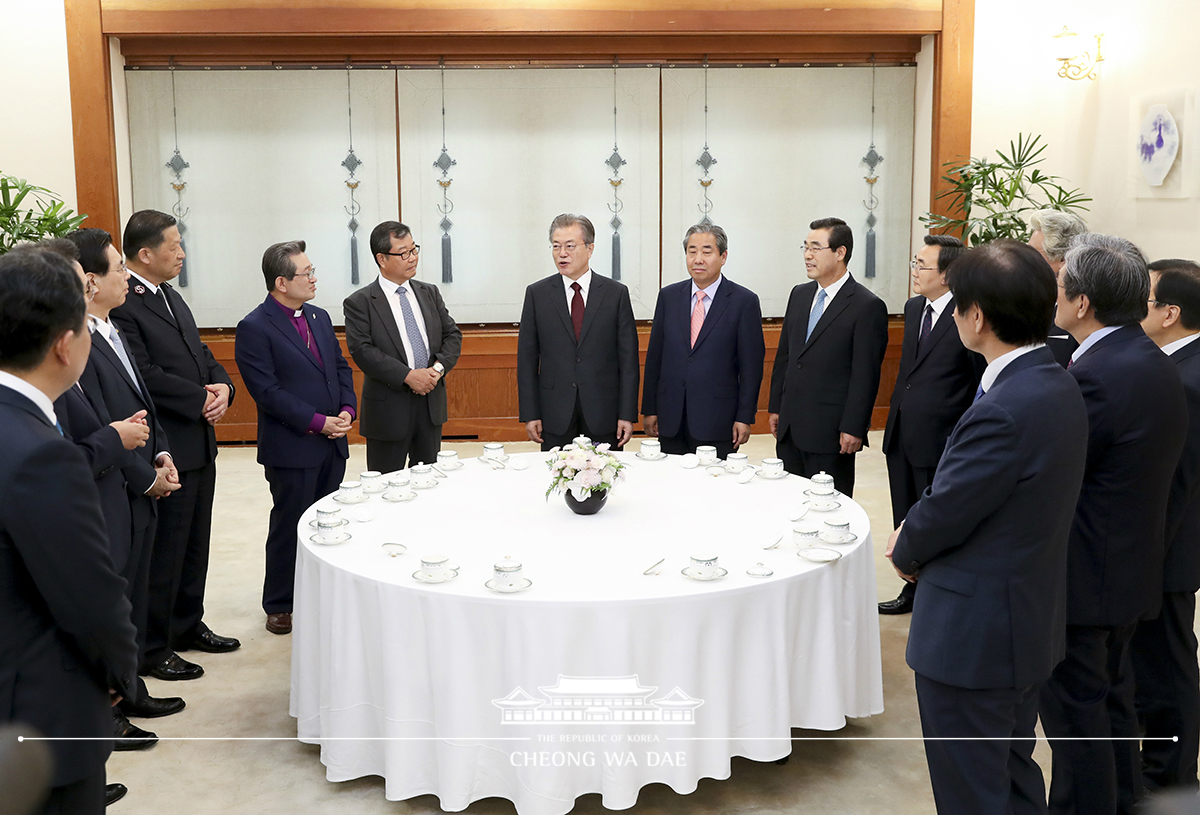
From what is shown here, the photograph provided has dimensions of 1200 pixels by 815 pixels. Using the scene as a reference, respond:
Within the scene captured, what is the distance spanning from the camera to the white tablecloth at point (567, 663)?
255 centimetres

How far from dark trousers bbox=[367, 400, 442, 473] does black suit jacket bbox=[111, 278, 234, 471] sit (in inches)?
35.1

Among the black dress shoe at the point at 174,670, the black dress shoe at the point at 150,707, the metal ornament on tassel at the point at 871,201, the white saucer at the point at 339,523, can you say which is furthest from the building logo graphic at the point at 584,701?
the metal ornament on tassel at the point at 871,201

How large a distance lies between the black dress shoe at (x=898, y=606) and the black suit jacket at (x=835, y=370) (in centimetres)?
72

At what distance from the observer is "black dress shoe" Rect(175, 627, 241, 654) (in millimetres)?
4074

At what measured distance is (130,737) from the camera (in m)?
3.24

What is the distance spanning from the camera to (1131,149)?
22.4 feet

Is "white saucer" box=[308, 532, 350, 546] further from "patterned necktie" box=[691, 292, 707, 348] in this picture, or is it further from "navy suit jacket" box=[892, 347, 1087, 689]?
"patterned necktie" box=[691, 292, 707, 348]

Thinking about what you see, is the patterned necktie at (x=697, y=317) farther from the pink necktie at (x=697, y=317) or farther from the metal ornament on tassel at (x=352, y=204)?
the metal ornament on tassel at (x=352, y=204)

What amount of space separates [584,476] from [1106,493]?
58.5 inches

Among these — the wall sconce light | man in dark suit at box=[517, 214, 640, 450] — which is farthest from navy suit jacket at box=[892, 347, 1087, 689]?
the wall sconce light

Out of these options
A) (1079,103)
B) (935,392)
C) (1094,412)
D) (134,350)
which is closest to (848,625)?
(1094,412)

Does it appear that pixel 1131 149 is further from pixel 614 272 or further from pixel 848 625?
pixel 848 625

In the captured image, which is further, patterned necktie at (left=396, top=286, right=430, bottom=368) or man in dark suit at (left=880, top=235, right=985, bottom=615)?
patterned necktie at (left=396, top=286, right=430, bottom=368)

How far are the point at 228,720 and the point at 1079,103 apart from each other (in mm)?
7214
